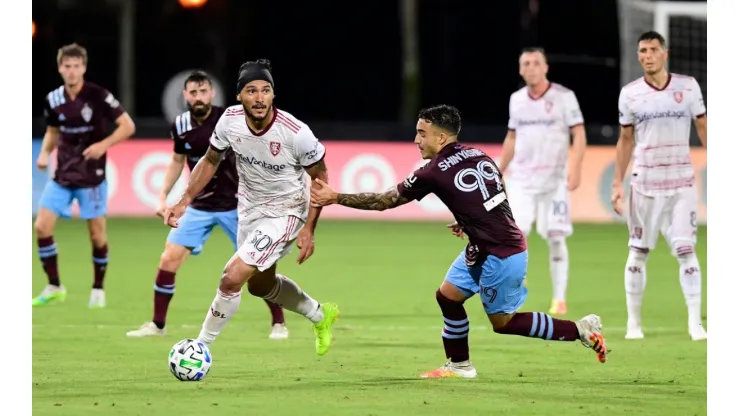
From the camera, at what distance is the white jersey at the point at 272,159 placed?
8.97 metres

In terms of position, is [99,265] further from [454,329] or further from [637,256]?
[454,329]

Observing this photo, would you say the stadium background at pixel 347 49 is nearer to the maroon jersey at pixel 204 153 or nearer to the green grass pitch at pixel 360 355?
the green grass pitch at pixel 360 355

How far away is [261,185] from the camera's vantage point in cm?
919

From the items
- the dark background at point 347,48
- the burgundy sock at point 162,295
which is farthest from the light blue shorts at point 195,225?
the dark background at point 347,48

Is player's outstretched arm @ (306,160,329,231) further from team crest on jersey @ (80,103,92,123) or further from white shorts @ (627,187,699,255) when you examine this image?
team crest on jersey @ (80,103,92,123)

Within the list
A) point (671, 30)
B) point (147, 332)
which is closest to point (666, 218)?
point (147, 332)

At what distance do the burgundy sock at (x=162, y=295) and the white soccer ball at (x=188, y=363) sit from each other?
2318 mm

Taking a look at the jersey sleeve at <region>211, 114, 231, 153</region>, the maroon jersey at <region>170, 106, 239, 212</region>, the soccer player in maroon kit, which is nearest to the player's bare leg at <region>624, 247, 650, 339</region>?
the soccer player in maroon kit

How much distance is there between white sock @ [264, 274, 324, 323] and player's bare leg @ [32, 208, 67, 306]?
3.98 meters

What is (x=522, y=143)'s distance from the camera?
12742mm

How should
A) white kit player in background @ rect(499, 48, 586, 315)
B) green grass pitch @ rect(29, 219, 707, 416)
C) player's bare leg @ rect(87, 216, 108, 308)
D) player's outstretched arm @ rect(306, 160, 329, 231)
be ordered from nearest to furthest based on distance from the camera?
1. green grass pitch @ rect(29, 219, 707, 416)
2. player's outstretched arm @ rect(306, 160, 329, 231)
3. white kit player in background @ rect(499, 48, 586, 315)
4. player's bare leg @ rect(87, 216, 108, 308)

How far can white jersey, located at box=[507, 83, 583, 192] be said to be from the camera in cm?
1259

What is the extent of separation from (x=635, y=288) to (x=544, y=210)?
6.51 feet
